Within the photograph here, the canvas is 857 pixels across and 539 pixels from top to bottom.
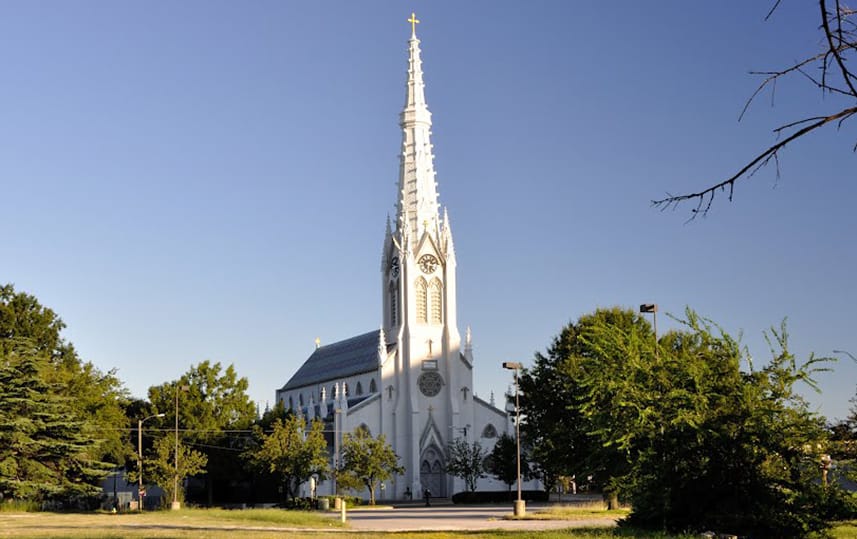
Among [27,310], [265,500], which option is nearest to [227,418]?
[265,500]

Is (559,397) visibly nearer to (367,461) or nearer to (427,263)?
(367,461)

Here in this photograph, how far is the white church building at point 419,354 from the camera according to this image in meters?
100

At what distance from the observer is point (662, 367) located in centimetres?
3038

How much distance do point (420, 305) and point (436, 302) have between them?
1626mm

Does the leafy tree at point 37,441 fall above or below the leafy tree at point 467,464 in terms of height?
above

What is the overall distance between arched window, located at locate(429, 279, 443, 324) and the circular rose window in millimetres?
5183

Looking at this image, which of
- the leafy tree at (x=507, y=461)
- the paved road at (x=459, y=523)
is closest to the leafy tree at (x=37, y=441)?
the paved road at (x=459, y=523)

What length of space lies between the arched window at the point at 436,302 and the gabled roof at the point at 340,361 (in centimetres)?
520

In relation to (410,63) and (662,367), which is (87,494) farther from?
(410,63)

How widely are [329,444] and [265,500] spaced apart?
8.39 metres

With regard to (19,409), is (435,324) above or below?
above

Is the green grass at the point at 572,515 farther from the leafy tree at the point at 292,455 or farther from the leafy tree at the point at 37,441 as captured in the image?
the leafy tree at the point at 292,455

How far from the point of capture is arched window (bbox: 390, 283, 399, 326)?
107 meters

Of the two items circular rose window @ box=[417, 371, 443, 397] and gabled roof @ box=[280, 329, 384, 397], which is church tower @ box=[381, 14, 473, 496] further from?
gabled roof @ box=[280, 329, 384, 397]
